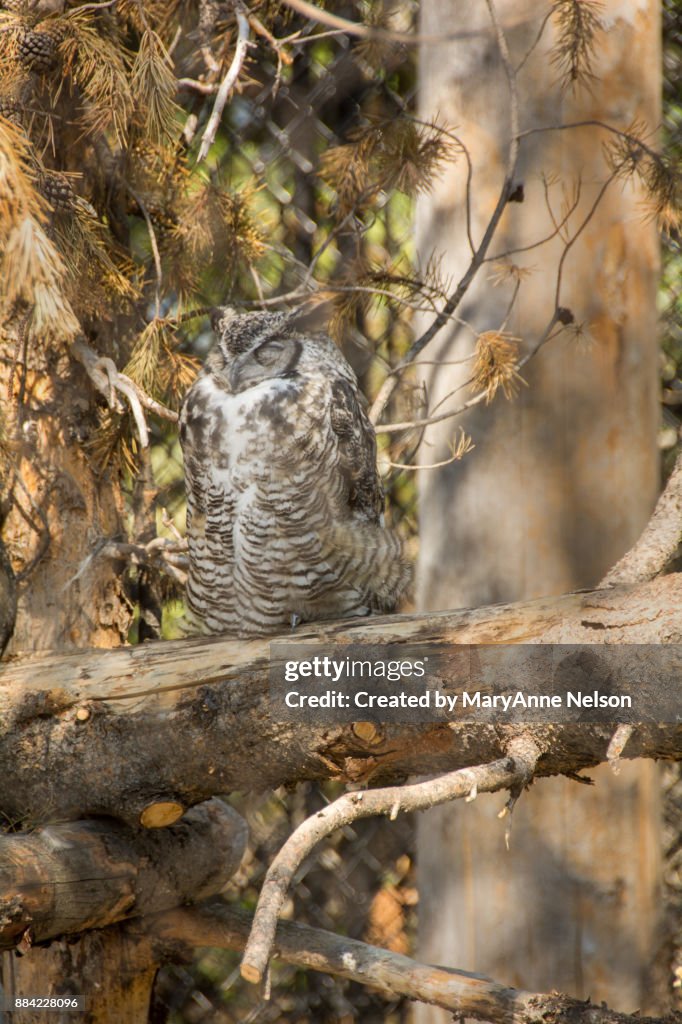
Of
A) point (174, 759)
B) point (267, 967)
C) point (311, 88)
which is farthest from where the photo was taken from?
point (311, 88)

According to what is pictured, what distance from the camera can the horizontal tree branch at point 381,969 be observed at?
1.29m

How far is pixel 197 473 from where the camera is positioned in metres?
1.83

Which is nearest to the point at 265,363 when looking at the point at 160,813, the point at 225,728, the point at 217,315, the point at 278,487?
the point at 217,315

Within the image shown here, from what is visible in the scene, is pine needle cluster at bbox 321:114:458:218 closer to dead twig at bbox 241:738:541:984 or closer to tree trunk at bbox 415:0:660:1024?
tree trunk at bbox 415:0:660:1024

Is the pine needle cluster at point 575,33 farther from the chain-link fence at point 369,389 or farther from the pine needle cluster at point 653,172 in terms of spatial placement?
the chain-link fence at point 369,389

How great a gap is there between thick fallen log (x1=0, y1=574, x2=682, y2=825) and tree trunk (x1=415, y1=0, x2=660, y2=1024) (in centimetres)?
55

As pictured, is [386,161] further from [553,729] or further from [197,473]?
[553,729]

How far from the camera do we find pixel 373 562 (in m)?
1.85

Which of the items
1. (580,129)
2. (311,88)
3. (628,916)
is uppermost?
(311,88)

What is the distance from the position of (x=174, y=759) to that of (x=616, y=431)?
1.06 metres

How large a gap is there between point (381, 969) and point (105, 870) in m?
0.45

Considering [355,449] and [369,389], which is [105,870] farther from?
[369,389]

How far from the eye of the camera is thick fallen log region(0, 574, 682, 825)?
123 centimetres

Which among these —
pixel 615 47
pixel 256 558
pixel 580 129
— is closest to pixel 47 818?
pixel 256 558
